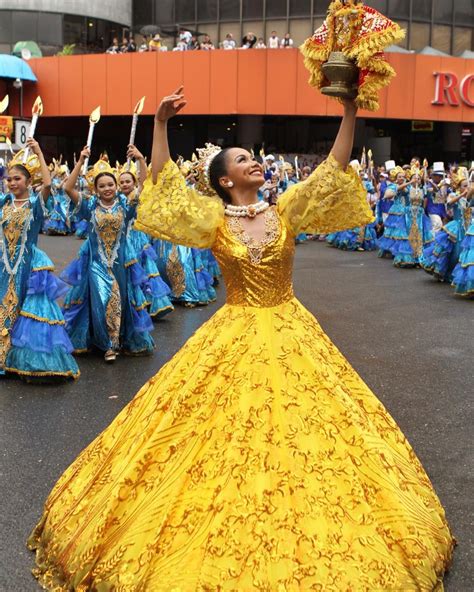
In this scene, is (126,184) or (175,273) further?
(175,273)

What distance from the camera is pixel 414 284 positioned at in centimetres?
1197

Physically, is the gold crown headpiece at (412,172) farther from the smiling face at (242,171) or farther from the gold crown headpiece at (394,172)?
the smiling face at (242,171)

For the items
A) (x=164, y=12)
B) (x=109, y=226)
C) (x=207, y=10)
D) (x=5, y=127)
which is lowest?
(x=109, y=226)

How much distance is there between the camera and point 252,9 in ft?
89.5

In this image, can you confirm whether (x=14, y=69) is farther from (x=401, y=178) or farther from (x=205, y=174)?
(x=205, y=174)

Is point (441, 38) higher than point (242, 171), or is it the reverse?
point (441, 38)

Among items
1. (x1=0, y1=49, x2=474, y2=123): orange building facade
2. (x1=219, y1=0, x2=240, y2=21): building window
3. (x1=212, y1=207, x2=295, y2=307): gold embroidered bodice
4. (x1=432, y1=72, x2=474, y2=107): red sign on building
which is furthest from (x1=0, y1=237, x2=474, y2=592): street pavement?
(x1=219, y1=0, x2=240, y2=21): building window

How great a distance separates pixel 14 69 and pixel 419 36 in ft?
48.1

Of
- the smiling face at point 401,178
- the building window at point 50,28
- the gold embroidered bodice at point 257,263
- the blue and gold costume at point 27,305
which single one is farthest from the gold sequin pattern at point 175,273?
the building window at point 50,28

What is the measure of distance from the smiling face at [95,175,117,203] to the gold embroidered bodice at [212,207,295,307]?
370cm

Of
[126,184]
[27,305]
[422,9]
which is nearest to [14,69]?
[422,9]

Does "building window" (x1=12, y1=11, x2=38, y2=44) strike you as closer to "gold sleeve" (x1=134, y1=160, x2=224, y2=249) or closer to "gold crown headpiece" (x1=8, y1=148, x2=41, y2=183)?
"gold crown headpiece" (x1=8, y1=148, x2=41, y2=183)

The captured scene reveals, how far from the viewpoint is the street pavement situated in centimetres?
363

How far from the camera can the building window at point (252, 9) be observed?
27172 mm
